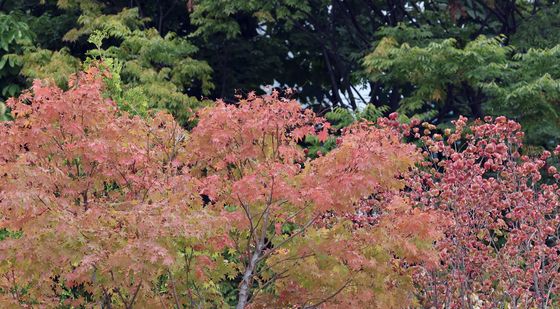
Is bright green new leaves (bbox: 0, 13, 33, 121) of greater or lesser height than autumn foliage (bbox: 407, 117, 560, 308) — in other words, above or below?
above

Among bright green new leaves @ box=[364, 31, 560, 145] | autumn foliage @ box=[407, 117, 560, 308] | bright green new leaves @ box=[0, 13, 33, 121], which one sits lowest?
autumn foliage @ box=[407, 117, 560, 308]

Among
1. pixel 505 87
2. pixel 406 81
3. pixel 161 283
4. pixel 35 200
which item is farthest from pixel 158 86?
pixel 35 200

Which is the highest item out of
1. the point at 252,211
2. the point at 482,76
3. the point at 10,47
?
the point at 10,47

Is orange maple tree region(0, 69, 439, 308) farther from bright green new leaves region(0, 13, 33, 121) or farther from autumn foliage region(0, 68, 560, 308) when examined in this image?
bright green new leaves region(0, 13, 33, 121)

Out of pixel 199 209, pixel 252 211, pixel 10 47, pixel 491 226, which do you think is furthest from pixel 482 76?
pixel 199 209

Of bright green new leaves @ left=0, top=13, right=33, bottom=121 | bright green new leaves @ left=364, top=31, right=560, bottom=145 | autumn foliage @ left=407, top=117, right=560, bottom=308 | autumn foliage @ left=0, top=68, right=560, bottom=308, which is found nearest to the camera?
autumn foliage @ left=0, top=68, right=560, bottom=308

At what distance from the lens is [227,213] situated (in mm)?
7262

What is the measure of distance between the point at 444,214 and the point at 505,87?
6.12m

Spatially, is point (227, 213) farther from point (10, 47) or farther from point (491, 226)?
point (10, 47)

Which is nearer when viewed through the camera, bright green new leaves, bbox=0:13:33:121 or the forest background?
the forest background

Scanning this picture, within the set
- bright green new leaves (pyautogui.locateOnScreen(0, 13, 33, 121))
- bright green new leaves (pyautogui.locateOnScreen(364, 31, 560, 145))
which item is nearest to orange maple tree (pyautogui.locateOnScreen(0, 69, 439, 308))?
bright green new leaves (pyautogui.locateOnScreen(364, 31, 560, 145))

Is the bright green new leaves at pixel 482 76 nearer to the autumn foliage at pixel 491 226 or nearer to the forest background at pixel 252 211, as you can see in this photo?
the forest background at pixel 252 211

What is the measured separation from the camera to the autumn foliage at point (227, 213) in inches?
255

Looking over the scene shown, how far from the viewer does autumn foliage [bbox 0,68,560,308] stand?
648 cm
